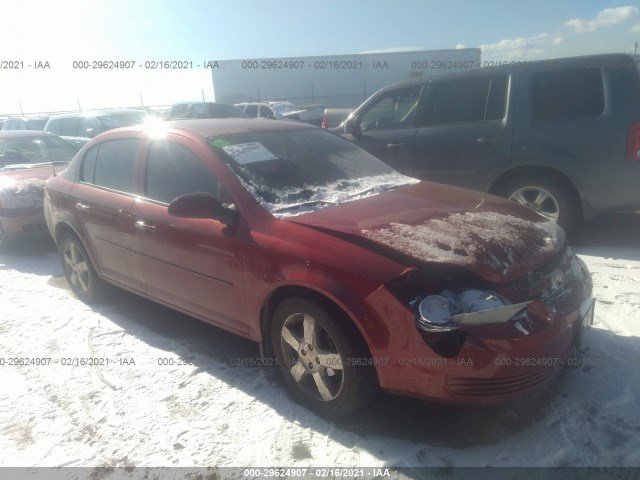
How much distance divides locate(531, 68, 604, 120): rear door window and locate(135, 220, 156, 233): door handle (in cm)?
386

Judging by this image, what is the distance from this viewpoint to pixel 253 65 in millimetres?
25156

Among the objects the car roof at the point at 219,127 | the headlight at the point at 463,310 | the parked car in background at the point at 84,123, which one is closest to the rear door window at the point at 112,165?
the car roof at the point at 219,127

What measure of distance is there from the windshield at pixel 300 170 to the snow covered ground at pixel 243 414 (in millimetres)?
1170

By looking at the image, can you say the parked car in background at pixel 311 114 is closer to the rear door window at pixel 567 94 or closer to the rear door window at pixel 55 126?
the rear door window at pixel 55 126

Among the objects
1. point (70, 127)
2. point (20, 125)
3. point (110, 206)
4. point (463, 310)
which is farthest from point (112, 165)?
point (20, 125)

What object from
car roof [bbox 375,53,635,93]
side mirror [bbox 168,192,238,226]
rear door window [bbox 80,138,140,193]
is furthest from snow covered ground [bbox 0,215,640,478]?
car roof [bbox 375,53,635,93]

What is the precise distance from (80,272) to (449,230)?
11.4 feet

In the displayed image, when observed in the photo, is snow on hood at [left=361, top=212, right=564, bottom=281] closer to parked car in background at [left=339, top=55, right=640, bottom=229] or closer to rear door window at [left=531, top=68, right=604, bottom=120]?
parked car in background at [left=339, top=55, right=640, bottom=229]

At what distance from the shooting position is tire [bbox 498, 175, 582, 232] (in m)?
4.68

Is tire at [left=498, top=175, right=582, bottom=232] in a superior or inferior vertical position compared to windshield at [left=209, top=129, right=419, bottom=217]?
inferior

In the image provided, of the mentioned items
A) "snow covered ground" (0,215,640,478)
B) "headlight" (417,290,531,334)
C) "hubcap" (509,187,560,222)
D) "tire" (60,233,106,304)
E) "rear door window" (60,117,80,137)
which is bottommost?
"snow covered ground" (0,215,640,478)

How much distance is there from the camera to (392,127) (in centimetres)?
578

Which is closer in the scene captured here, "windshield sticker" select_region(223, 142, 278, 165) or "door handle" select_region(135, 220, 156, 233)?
"windshield sticker" select_region(223, 142, 278, 165)

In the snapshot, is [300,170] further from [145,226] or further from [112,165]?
[112,165]
